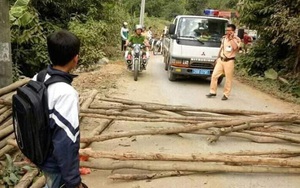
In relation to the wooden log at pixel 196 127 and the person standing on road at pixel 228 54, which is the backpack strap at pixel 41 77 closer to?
the wooden log at pixel 196 127

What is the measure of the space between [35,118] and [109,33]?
1458cm

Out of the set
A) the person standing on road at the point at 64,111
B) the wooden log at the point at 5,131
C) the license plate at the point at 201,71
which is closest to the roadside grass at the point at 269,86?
the license plate at the point at 201,71

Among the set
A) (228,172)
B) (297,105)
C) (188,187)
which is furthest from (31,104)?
(297,105)

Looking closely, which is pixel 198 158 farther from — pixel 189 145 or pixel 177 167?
pixel 189 145

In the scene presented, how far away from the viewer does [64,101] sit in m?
2.16

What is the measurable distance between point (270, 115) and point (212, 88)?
10.5 ft

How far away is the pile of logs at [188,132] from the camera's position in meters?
4.01

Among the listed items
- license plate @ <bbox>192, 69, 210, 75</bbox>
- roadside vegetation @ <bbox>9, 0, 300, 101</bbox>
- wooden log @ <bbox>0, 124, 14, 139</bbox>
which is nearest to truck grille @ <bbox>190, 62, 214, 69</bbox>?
license plate @ <bbox>192, 69, 210, 75</bbox>

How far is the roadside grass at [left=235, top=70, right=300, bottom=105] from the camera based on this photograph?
31.3ft

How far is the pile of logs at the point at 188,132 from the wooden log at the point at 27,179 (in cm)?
1

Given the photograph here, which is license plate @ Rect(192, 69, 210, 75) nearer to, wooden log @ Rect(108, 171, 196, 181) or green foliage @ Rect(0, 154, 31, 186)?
wooden log @ Rect(108, 171, 196, 181)

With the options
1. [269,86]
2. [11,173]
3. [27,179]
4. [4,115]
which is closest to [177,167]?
[27,179]

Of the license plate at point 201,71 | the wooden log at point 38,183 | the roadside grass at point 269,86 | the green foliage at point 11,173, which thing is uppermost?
the wooden log at point 38,183

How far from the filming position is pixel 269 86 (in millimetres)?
11055
